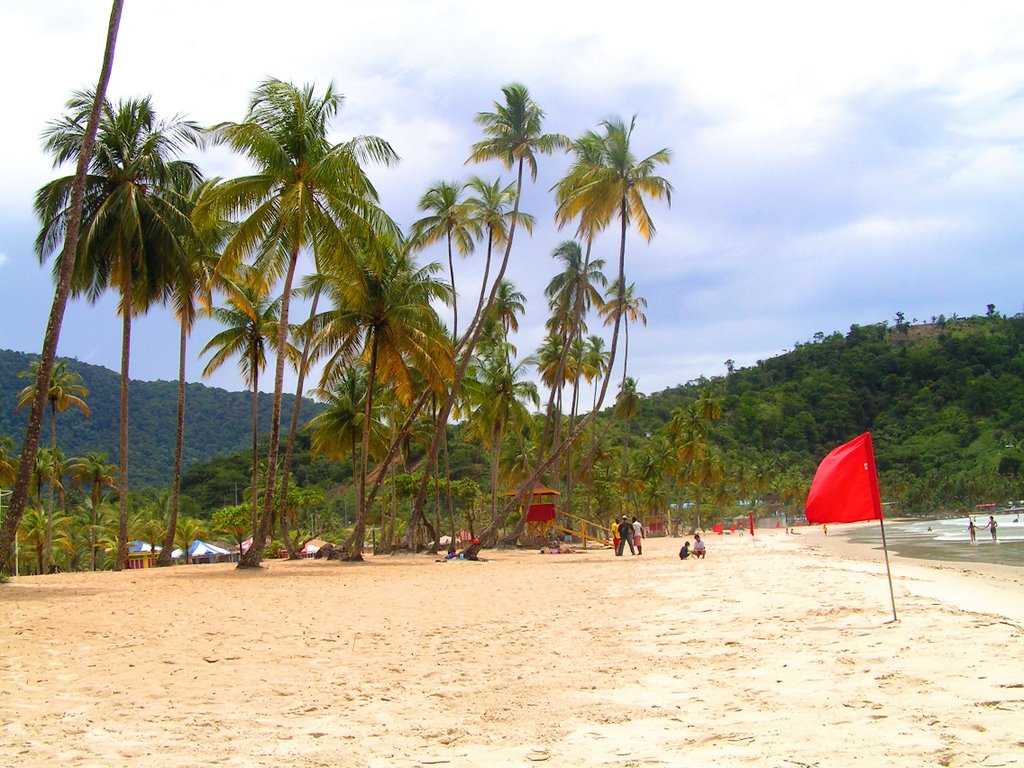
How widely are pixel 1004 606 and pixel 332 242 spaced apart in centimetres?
1615

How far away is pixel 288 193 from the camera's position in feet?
66.2

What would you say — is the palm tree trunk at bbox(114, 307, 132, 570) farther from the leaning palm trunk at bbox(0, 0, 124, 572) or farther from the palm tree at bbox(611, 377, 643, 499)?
the palm tree at bbox(611, 377, 643, 499)

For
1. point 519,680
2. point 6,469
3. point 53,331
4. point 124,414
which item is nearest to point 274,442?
point 124,414

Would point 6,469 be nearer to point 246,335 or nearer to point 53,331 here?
point 246,335

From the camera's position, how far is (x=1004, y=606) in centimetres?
1123

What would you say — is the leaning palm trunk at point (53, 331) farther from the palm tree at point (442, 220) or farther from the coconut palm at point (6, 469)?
the coconut palm at point (6, 469)

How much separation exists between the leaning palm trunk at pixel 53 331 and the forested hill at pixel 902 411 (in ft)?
317

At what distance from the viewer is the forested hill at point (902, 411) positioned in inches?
4117

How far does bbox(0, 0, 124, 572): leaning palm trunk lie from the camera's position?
44.7ft

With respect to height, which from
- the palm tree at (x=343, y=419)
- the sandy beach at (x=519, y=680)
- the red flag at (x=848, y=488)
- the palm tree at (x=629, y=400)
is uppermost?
the palm tree at (x=629, y=400)

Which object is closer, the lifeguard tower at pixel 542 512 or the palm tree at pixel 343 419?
the lifeguard tower at pixel 542 512

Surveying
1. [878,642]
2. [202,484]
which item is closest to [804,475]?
[202,484]

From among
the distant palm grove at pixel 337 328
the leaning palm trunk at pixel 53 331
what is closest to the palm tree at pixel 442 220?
the distant palm grove at pixel 337 328

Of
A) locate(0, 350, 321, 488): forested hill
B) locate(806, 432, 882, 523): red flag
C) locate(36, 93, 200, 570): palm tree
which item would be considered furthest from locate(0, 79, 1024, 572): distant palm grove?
locate(0, 350, 321, 488): forested hill
